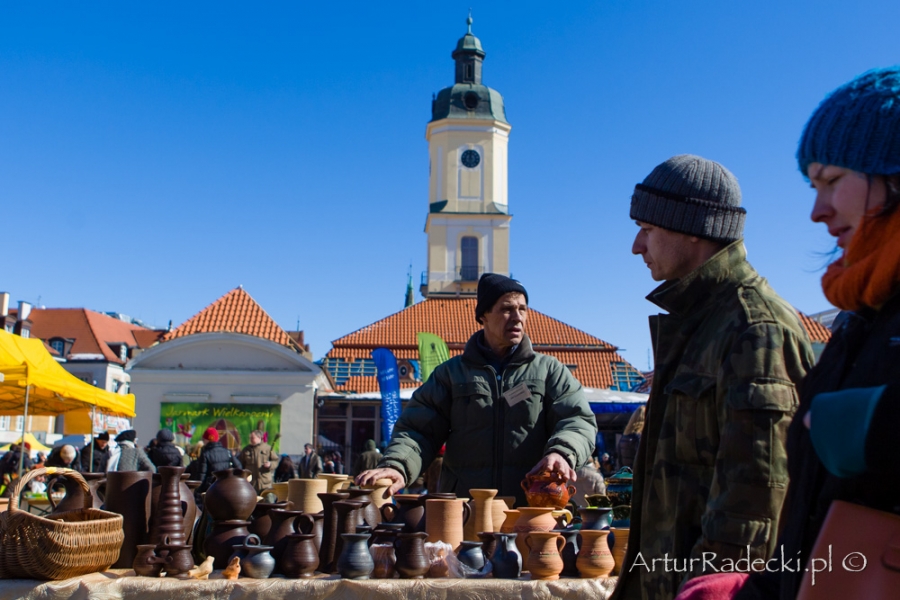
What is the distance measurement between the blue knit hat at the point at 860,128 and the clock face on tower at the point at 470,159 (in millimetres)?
39543

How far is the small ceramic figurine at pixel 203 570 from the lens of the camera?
11.2 ft

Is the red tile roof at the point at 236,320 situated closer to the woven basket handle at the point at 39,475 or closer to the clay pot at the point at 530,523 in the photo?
the woven basket handle at the point at 39,475

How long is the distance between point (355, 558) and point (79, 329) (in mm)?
52320

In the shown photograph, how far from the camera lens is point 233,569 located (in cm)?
341

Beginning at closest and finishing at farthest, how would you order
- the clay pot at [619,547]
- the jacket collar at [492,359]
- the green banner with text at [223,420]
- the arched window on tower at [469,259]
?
1. the clay pot at [619,547]
2. the jacket collar at [492,359]
3. the green banner with text at [223,420]
4. the arched window on tower at [469,259]

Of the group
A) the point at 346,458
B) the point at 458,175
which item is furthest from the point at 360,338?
the point at 458,175

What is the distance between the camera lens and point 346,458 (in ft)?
84.4

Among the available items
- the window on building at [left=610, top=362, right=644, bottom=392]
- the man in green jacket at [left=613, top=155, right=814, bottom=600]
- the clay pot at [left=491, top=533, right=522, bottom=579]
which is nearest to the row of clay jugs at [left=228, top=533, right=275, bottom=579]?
the clay pot at [left=491, top=533, right=522, bottom=579]

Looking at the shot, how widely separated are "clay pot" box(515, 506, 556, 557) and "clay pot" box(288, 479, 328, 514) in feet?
3.19

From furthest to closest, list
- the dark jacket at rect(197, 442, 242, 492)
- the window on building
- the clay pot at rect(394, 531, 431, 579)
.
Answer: the window on building → the dark jacket at rect(197, 442, 242, 492) → the clay pot at rect(394, 531, 431, 579)

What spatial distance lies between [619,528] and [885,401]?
261 cm

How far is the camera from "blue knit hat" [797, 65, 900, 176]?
1275 millimetres

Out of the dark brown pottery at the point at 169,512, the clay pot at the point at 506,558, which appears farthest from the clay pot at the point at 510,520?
the dark brown pottery at the point at 169,512

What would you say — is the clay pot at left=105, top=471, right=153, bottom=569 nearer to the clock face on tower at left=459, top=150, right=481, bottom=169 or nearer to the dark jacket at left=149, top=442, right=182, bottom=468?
the dark jacket at left=149, top=442, right=182, bottom=468
